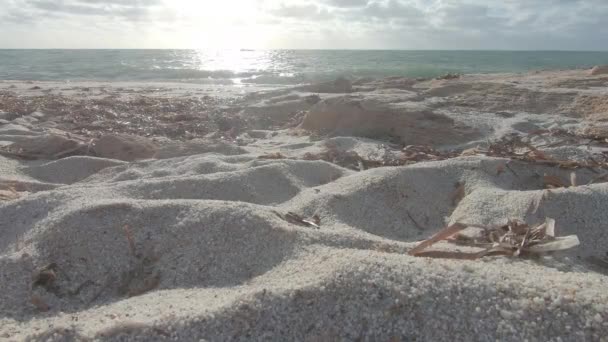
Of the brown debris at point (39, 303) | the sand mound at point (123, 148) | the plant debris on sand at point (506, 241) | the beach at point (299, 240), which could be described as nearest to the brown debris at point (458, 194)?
the beach at point (299, 240)

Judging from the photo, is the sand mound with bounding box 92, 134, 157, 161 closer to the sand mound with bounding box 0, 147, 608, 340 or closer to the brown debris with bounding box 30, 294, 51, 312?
the sand mound with bounding box 0, 147, 608, 340

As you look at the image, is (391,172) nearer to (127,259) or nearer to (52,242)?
(127,259)

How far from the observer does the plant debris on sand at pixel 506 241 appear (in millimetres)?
1801

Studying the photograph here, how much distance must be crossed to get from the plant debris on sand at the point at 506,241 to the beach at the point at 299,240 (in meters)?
0.03

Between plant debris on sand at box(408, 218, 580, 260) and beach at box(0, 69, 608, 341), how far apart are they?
0.11ft

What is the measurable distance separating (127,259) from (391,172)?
1.58 meters

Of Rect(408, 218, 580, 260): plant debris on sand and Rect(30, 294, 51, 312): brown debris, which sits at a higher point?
Rect(408, 218, 580, 260): plant debris on sand

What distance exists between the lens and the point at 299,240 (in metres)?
1.88

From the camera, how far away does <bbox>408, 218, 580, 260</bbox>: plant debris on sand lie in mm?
→ 1801

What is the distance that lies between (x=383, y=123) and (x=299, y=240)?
3.12m

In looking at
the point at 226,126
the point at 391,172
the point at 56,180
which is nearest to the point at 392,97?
the point at 226,126

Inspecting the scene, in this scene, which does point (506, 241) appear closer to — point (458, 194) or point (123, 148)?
point (458, 194)

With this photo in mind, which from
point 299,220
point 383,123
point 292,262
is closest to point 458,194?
point 299,220

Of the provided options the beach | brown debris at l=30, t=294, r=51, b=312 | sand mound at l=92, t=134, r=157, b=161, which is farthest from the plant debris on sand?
sand mound at l=92, t=134, r=157, b=161
